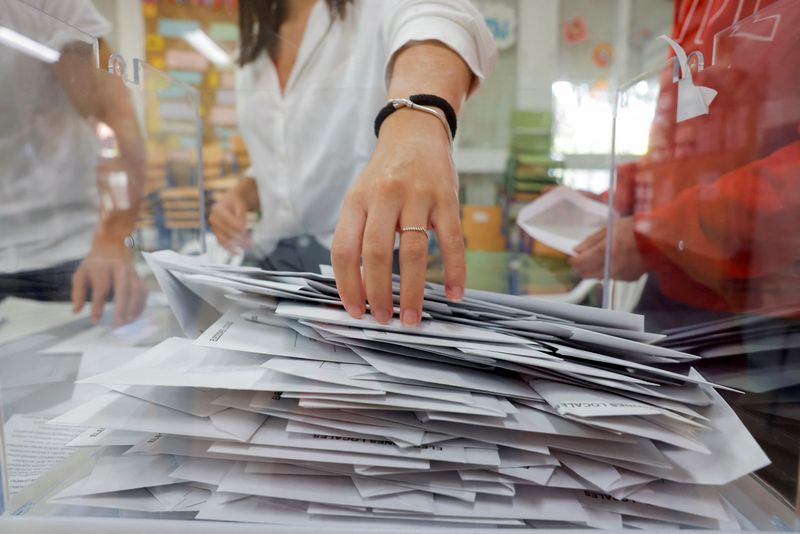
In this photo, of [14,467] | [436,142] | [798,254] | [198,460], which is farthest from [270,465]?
[798,254]

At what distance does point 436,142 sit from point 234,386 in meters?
0.29

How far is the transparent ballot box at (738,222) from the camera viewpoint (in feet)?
1.24

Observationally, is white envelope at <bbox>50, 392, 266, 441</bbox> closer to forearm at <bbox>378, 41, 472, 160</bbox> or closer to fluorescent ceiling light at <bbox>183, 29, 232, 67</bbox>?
forearm at <bbox>378, 41, 472, 160</bbox>

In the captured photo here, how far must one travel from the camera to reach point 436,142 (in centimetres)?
44

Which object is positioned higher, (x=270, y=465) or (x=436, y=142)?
(x=436, y=142)

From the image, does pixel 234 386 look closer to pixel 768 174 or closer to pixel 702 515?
pixel 702 515

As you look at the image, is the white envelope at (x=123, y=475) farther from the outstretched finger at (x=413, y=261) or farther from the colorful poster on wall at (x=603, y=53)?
the colorful poster on wall at (x=603, y=53)

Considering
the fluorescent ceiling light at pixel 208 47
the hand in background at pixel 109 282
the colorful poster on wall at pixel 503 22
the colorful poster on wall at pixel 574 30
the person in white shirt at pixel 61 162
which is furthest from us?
the colorful poster on wall at pixel 574 30

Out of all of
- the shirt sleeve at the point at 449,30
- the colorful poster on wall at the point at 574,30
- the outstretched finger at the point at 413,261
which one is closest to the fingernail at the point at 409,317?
the outstretched finger at the point at 413,261

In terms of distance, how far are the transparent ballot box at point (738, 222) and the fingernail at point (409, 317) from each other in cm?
25

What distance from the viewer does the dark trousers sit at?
1.67ft

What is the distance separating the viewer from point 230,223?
1041 mm

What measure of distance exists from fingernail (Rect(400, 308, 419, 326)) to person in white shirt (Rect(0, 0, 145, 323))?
1.45 ft

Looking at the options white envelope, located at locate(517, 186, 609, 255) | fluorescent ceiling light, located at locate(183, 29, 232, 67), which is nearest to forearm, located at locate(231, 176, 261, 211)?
fluorescent ceiling light, located at locate(183, 29, 232, 67)
